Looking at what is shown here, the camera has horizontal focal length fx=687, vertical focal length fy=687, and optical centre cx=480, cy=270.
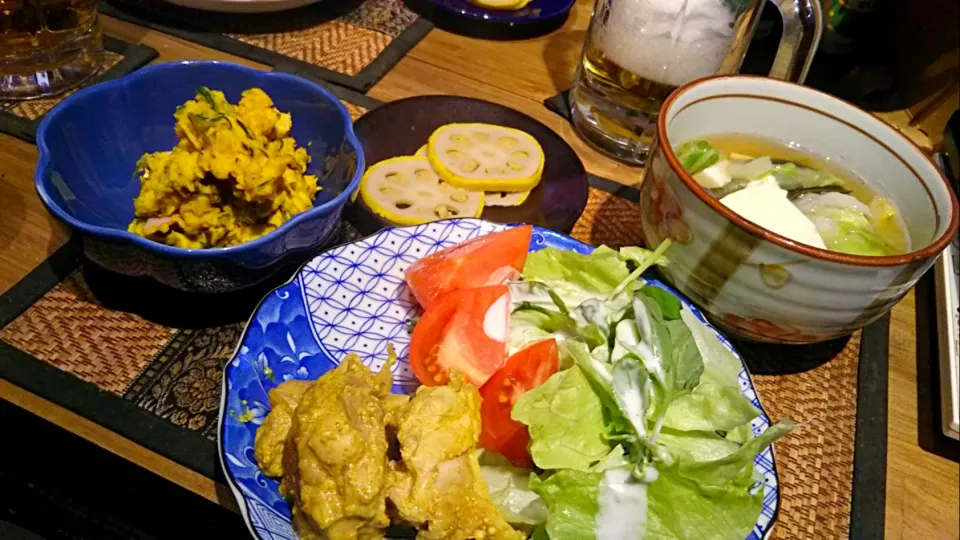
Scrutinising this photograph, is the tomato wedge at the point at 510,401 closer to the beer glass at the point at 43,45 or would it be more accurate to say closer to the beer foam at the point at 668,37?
the beer foam at the point at 668,37

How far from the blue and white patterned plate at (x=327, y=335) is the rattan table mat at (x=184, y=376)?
9 centimetres

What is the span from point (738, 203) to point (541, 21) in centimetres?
92

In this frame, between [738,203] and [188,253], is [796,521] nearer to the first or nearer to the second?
[738,203]

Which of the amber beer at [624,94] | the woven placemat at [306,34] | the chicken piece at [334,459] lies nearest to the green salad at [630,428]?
the chicken piece at [334,459]

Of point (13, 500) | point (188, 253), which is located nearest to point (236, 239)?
point (188, 253)

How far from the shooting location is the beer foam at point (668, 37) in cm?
115

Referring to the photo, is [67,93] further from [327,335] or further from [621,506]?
[621,506]

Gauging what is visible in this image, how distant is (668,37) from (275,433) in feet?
2.94

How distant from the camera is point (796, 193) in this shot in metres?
1.08

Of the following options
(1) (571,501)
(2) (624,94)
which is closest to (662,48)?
(2) (624,94)

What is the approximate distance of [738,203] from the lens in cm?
95

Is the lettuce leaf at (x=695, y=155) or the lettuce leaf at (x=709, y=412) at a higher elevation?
the lettuce leaf at (x=695, y=155)

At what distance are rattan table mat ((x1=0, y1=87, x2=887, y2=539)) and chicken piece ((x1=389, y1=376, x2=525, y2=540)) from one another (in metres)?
0.26

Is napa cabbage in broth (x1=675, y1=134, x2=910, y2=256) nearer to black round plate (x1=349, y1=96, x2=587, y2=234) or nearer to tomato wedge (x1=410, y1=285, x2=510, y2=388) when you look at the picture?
black round plate (x1=349, y1=96, x2=587, y2=234)
